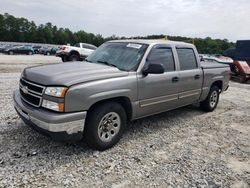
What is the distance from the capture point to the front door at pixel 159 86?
444 cm

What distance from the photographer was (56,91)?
338 centimetres

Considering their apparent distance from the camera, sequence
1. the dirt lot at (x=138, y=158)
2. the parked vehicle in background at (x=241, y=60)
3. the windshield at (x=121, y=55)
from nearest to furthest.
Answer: the dirt lot at (x=138, y=158) → the windshield at (x=121, y=55) → the parked vehicle in background at (x=241, y=60)

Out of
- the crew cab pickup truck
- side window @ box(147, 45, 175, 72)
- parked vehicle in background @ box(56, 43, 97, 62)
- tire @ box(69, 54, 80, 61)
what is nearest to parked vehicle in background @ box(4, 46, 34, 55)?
parked vehicle in background @ box(56, 43, 97, 62)

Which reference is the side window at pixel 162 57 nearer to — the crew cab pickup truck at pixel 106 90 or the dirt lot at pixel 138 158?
the crew cab pickup truck at pixel 106 90

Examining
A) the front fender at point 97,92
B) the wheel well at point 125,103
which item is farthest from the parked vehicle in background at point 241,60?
the front fender at point 97,92


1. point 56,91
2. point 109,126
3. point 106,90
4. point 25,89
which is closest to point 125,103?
point 109,126

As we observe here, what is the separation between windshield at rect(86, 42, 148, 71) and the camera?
4438 millimetres

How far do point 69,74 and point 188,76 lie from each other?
2.88 m

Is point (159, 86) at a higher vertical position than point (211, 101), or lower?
higher

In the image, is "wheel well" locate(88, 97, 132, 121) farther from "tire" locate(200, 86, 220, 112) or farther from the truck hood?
"tire" locate(200, 86, 220, 112)

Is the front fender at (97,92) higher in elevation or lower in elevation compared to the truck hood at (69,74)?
lower

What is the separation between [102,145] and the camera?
3930 mm

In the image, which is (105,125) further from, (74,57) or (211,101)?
(74,57)

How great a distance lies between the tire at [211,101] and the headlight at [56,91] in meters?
4.43
